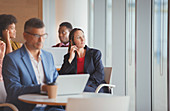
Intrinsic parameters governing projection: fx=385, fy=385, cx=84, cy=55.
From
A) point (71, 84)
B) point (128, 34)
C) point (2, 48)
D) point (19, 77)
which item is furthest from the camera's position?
point (128, 34)

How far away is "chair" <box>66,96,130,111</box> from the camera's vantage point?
9.26 ft

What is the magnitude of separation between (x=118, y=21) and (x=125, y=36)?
342 mm

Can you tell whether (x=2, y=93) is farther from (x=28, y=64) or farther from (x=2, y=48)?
(x=2, y=48)

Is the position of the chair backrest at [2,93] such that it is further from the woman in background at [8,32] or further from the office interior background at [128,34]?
the woman in background at [8,32]

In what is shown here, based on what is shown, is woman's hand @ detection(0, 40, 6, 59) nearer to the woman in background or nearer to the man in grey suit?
the woman in background

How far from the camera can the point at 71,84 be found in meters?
3.82

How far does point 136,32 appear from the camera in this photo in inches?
249

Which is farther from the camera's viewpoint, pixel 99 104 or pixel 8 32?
pixel 8 32

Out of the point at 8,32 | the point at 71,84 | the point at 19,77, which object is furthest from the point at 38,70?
the point at 8,32

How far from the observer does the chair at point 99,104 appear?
2.82 m

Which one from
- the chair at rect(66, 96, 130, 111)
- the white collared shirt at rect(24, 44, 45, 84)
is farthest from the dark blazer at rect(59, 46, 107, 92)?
the chair at rect(66, 96, 130, 111)

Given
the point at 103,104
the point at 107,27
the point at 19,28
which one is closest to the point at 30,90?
the point at 103,104

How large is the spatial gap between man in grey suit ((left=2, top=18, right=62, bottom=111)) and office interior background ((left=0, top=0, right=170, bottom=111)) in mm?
1912

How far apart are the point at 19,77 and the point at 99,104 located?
1.30 metres
